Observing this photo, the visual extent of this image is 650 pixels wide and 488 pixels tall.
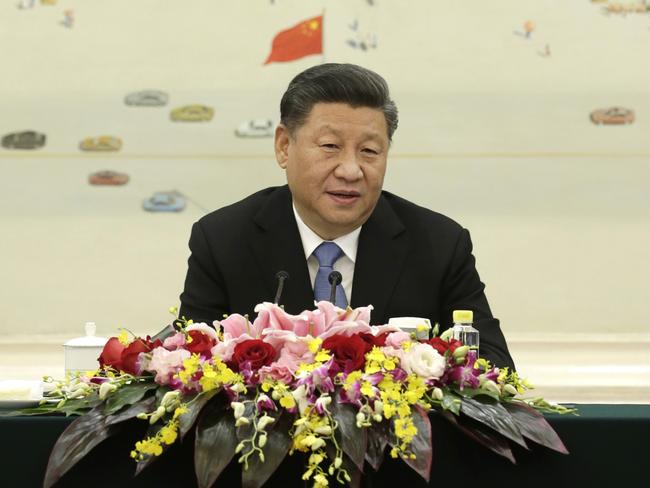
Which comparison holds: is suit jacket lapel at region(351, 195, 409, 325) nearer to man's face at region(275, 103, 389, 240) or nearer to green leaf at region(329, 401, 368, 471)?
man's face at region(275, 103, 389, 240)

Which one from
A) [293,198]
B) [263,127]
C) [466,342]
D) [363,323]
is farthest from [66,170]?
[363,323]

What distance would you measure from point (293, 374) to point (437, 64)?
2752 millimetres

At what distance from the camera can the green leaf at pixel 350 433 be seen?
4.05 feet

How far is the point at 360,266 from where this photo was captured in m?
2.33

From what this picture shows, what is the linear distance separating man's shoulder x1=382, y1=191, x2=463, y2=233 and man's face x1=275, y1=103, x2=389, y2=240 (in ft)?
0.95

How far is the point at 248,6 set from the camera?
391cm

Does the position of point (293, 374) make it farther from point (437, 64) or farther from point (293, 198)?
point (437, 64)

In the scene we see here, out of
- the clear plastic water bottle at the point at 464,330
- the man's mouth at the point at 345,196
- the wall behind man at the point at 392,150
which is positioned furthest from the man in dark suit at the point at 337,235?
the wall behind man at the point at 392,150

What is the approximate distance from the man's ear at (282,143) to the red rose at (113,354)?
0.92m

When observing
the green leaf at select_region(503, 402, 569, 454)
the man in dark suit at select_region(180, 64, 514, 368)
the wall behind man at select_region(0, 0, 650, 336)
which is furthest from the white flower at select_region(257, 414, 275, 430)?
the wall behind man at select_region(0, 0, 650, 336)

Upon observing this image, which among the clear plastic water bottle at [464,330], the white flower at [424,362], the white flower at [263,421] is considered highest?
the clear plastic water bottle at [464,330]

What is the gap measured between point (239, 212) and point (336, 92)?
485mm

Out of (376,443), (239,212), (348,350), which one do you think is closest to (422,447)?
(376,443)

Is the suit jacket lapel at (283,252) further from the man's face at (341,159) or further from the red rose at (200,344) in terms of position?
the red rose at (200,344)
